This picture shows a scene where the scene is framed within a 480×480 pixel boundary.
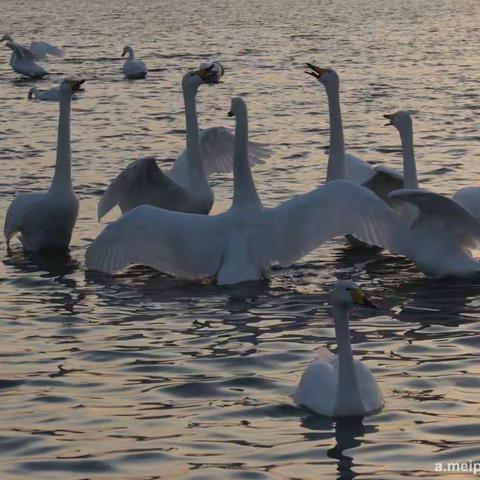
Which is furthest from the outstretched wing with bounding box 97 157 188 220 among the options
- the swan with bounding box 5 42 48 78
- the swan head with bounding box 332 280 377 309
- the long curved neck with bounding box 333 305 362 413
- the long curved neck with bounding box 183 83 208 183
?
the swan with bounding box 5 42 48 78

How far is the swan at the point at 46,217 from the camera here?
1456 cm

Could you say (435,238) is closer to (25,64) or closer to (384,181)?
(384,181)

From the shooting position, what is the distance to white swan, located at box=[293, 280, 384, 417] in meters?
9.13

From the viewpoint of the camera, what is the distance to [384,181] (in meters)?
15.1

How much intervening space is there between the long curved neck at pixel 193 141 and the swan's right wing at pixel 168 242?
2.02 m

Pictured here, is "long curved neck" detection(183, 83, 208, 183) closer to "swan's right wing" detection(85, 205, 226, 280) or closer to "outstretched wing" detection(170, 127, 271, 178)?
"outstretched wing" detection(170, 127, 271, 178)

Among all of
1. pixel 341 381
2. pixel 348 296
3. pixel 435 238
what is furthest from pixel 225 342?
pixel 435 238

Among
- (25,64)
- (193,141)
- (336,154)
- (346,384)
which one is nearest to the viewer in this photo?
(346,384)

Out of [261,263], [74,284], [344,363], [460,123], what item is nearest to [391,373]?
[344,363]

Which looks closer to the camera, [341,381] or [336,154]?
[341,381]

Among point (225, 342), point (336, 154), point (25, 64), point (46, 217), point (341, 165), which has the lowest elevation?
point (25, 64)

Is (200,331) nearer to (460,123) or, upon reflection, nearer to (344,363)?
(344,363)

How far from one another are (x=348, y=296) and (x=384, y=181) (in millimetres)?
5696

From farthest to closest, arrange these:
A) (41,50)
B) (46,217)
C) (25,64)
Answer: (41,50) → (25,64) → (46,217)
